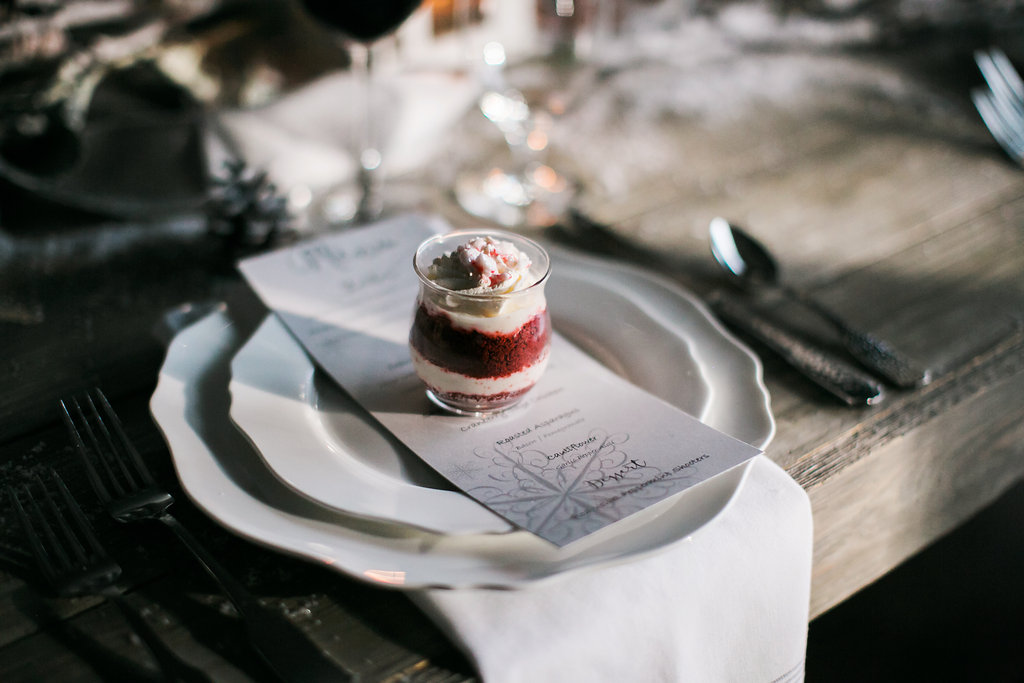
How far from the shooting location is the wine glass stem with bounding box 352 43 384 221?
92 centimetres

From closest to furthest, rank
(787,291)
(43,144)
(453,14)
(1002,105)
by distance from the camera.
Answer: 1. (787,291)
2. (43,144)
3. (1002,105)
4. (453,14)

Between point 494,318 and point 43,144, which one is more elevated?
point 494,318

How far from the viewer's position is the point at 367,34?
0.83m

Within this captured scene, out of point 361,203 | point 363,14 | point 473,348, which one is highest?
point 363,14

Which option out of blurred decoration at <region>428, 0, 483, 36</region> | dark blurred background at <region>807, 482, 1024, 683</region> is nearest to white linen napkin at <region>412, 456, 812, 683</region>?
dark blurred background at <region>807, 482, 1024, 683</region>

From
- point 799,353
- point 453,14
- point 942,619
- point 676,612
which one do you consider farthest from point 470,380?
point 453,14

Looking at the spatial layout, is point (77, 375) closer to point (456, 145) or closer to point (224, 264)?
point (224, 264)

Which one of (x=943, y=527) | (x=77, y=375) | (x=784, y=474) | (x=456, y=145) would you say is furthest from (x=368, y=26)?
(x=943, y=527)

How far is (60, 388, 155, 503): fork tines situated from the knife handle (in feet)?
1.62

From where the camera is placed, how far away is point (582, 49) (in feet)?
4.36

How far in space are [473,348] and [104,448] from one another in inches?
10.7

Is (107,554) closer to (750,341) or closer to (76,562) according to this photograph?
(76,562)

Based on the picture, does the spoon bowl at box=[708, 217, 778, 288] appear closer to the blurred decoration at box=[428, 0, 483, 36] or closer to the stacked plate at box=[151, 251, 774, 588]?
the stacked plate at box=[151, 251, 774, 588]

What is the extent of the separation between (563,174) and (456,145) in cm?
16
